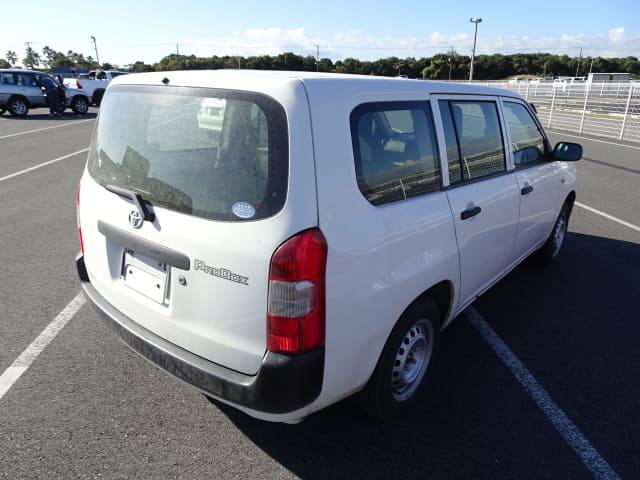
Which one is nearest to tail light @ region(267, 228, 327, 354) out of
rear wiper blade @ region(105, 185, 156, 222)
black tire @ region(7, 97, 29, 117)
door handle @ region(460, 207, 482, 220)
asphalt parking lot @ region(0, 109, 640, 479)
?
rear wiper blade @ region(105, 185, 156, 222)

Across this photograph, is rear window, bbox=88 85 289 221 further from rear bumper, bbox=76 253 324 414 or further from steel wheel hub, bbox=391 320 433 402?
steel wheel hub, bbox=391 320 433 402

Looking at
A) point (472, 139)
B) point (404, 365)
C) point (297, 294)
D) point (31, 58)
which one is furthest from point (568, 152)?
point (31, 58)

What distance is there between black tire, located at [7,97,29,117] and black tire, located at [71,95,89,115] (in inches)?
88.9

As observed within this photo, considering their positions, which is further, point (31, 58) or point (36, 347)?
point (31, 58)

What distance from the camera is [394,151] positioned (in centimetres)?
227

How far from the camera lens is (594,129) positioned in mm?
17859

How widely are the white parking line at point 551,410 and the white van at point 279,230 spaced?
0.74m

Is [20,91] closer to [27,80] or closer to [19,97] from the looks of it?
[19,97]

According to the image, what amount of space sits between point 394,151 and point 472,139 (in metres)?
0.93

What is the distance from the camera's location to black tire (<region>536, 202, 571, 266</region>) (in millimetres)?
4668

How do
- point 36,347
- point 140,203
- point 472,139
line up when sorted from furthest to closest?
1. point 36,347
2. point 472,139
3. point 140,203

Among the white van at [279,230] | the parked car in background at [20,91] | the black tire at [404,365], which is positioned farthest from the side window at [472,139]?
the parked car in background at [20,91]

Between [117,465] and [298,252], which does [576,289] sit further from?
[117,465]

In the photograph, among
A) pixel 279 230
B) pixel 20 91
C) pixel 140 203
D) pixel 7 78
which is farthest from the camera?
pixel 20 91
